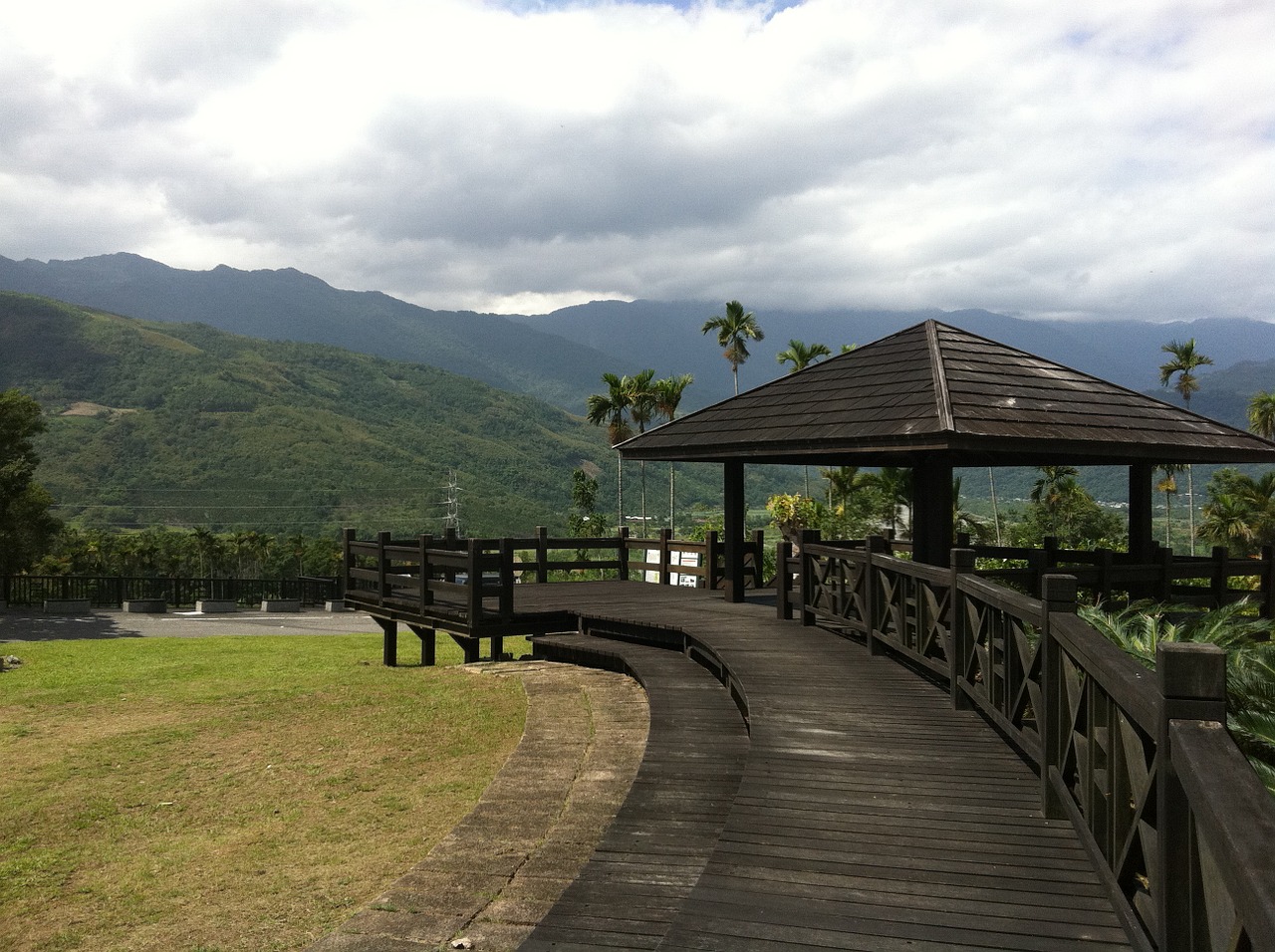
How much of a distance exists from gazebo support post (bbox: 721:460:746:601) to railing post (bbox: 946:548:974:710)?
6531 millimetres

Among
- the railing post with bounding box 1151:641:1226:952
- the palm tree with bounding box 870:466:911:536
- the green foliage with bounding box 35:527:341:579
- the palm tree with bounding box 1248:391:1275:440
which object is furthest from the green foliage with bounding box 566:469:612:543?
the railing post with bounding box 1151:641:1226:952

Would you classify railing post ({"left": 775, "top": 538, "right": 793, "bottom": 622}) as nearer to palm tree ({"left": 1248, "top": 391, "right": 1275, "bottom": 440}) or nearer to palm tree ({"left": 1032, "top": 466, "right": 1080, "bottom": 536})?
palm tree ({"left": 1032, "top": 466, "right": 1080, "bottom": 536})

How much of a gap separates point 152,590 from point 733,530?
27820 mm

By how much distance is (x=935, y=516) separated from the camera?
384 inches

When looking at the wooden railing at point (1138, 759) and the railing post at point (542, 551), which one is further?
the railing post at point (542, 551)

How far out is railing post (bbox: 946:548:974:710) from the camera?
6.12m

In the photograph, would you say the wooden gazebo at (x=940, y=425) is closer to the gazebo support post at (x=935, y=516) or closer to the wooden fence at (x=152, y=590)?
the gazebo support post at (x=935, y=516)

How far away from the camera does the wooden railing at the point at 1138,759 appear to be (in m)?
1.86

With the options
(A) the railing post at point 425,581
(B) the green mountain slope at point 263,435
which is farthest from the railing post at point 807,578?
(B) the green mountain slope at point 263,435

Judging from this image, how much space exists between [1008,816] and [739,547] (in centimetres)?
901

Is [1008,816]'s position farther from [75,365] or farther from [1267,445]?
[75,365]

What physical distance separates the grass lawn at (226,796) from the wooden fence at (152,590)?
20.8 m

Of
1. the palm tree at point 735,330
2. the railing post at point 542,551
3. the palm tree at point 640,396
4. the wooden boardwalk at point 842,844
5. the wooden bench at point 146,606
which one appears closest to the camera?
the wooden boardwalk at point 842,844

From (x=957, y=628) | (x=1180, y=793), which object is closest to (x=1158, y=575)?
(x=957, y=628)
